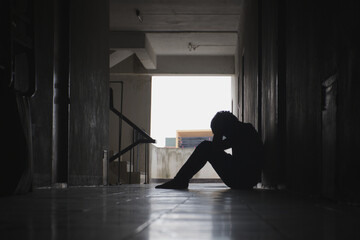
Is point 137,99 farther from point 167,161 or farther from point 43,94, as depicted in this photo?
point 43,94

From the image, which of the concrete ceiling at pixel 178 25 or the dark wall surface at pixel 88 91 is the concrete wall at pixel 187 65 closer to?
the concrete ceiling at pixel 178 25

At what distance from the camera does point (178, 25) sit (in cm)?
1045

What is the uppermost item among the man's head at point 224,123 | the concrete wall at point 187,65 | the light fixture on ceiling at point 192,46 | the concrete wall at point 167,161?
the light fixture on ceiling at point 192,46

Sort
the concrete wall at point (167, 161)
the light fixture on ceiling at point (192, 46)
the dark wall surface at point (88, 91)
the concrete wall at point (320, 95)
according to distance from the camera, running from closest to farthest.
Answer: the concrete wall at point (320, 95), the dark wall surface at point (88, 91), the light fixture on ceiling at point (192, 46), the concrete wall at point (167, 161)

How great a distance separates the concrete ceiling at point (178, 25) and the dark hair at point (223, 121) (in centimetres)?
434

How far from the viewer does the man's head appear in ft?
16.2

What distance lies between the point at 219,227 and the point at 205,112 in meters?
17.4

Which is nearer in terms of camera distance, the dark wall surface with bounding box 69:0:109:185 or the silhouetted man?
the silhouetted man

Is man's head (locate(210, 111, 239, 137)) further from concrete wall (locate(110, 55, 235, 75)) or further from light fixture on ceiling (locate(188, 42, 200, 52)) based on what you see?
concrete wall (locate(110, 55, 235, 75))

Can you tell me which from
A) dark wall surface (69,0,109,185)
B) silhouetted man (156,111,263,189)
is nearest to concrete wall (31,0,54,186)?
dark wall surface (69,0,109,185)

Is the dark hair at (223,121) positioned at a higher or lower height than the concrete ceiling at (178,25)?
lower

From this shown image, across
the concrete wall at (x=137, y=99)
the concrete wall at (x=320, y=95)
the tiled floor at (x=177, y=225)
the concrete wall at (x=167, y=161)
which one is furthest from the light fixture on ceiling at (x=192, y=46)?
the tiled floor at (x=177, y=225)

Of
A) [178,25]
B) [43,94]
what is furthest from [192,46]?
[43,94]

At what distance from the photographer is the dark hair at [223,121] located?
4.95 m
